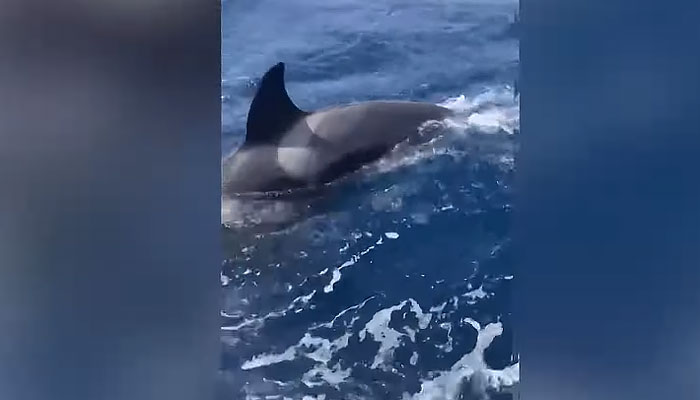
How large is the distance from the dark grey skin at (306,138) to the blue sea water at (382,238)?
30 millimetres

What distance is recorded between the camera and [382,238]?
2.07m

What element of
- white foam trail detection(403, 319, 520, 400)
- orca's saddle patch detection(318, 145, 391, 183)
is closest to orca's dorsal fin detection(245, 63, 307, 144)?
orca's saddle patch detection(318, 145, 391, 183)

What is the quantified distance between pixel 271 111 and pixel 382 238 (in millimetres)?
477

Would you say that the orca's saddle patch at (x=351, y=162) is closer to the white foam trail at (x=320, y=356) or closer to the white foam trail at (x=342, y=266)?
the white foam trail at (x=342, y=266)

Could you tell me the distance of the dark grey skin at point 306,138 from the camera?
6.73ft

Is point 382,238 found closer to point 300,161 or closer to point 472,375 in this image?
point 300,161

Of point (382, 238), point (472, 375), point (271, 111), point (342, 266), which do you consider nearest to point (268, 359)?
point (342, 266)

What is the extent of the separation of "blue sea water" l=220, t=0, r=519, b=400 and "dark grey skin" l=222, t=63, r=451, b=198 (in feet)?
0.10

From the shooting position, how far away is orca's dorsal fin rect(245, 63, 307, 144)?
2.04 metres

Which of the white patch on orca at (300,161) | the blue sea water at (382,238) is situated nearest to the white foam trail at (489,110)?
the blue sea water at (382,238)
